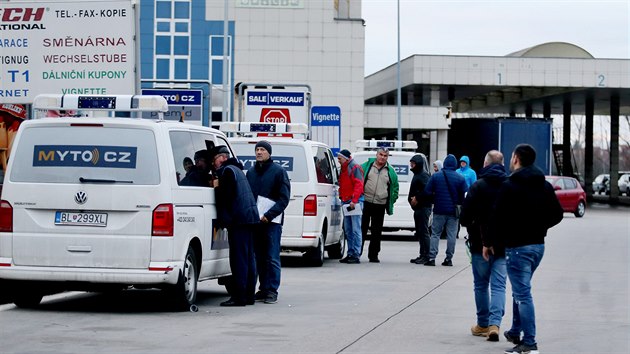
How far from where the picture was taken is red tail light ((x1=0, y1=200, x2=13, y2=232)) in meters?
12.3

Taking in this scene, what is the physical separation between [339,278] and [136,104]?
5.85m

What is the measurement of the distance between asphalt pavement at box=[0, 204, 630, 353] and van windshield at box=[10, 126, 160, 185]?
1367 millimetres

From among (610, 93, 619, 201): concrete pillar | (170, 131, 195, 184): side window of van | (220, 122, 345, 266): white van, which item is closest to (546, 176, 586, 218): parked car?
(610, 93, 619, 201): concrete pillar

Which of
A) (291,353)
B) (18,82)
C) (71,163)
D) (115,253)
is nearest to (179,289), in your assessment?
(115,253)

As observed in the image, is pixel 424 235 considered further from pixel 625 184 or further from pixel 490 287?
pixel 625 184

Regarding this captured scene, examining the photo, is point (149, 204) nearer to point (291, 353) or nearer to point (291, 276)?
point (291, 353)

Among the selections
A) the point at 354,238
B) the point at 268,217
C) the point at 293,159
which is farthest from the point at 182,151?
the point at 354,238

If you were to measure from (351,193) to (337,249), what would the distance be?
5.32ft

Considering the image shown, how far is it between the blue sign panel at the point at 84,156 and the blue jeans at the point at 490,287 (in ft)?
11.4

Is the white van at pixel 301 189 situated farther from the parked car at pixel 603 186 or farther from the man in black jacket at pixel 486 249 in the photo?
the parked car at pixel 603 186

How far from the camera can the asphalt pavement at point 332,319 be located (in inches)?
413

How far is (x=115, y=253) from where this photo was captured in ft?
39.7

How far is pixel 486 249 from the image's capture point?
35.7 ft

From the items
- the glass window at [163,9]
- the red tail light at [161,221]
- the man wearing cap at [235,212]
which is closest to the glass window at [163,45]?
the glass window at [163,9]
